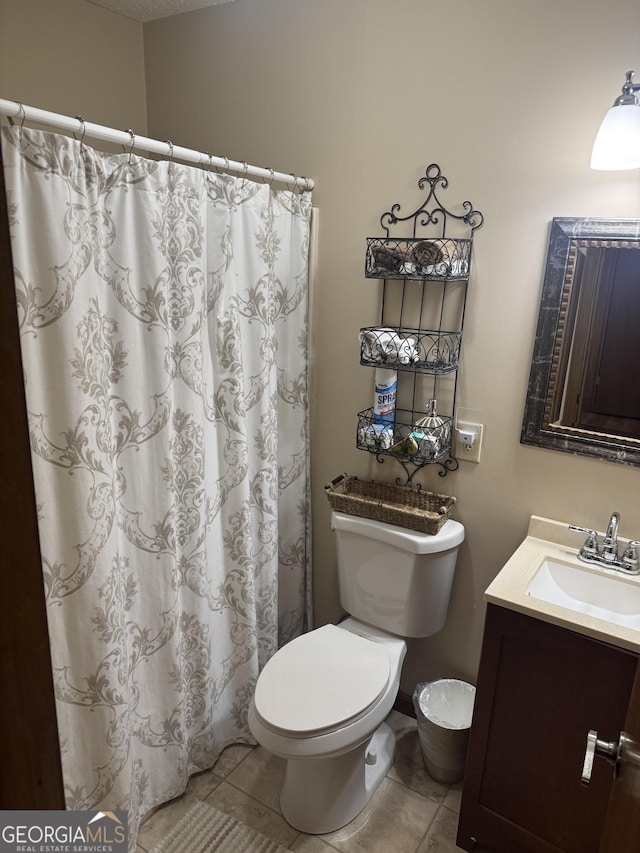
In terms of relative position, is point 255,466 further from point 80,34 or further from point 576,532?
point 80,34

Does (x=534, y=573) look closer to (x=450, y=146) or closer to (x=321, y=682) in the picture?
(x=321, y=682)

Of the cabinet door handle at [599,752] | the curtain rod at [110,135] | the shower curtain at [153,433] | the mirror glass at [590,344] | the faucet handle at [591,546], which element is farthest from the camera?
the faucet handle at [591,546]

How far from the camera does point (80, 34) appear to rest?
1944 mm

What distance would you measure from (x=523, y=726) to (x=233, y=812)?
95 cm

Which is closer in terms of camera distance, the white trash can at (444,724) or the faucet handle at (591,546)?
the faucet handle at (591,546)

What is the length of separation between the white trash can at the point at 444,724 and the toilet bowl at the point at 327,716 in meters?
0.18

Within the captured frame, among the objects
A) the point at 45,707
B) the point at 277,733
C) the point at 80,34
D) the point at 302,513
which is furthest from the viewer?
the point at 302,513

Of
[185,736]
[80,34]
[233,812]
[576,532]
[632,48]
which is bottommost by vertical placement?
[233,812]

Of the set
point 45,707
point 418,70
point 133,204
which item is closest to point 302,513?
point 133,204

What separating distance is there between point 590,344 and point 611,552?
1.95ft

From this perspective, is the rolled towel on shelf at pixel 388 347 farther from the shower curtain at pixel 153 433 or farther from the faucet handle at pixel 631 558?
the faucet handle at pixel 631 558

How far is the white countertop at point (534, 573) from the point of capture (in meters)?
1.37

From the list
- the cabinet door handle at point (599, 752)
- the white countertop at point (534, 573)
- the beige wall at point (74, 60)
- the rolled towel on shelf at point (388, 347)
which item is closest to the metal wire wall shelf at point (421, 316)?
the rolled towel on shelf at point (388, 347)

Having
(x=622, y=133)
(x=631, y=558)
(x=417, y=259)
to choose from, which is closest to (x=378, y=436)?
(x=417, y=259)
